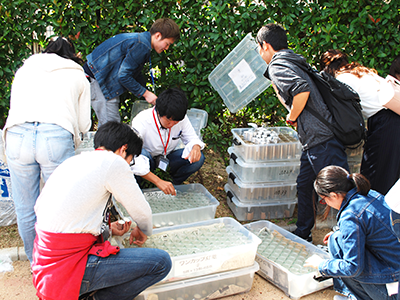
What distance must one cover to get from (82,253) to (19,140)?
998 millimetres

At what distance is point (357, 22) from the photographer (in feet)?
14.8

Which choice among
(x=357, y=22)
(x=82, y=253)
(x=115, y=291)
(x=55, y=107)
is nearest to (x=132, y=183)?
(x=82, y=253)

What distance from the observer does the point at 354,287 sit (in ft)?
8.55

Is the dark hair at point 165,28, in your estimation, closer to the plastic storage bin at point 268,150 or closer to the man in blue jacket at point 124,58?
the man in blue jacket at point 124,58

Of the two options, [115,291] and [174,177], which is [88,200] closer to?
[115,291]

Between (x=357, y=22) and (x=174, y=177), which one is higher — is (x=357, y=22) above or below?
above

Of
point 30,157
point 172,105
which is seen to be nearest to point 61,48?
point 30,157

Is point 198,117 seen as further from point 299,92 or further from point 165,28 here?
point 299,92

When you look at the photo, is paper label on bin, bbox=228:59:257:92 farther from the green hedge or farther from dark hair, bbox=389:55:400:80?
dark hair, bbox=389:55:400:80

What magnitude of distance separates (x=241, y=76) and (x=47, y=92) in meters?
2.30

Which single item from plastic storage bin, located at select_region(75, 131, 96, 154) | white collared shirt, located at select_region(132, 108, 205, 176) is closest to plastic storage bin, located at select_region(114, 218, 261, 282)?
white collared shirt, located at select_region(132, 108, 205, 176)

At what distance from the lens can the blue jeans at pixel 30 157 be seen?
264cm

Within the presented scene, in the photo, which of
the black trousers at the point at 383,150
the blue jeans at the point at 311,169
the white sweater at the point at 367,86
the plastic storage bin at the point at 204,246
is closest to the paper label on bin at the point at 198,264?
the plastic storage bin at the point at 204,246

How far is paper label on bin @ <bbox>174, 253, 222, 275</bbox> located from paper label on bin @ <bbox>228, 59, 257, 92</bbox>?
228cm
